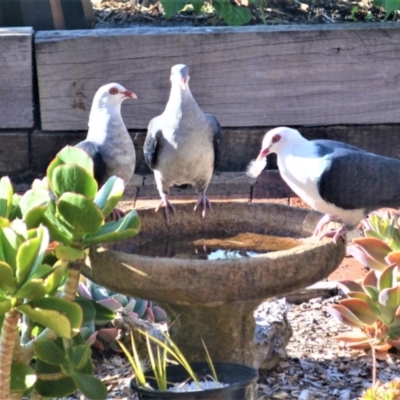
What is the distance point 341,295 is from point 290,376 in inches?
26.8

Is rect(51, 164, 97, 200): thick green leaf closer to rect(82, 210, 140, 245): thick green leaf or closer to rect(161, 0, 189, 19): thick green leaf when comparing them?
rect(82, 210, 140, 245): thick green leaf

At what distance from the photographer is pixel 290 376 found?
10.00 feet

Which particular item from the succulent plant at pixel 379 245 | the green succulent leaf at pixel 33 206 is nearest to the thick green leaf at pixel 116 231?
the green succulent leaf at pixel 33 206

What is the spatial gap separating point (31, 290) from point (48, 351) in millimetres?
307

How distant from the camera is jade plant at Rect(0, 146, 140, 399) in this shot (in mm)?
1965

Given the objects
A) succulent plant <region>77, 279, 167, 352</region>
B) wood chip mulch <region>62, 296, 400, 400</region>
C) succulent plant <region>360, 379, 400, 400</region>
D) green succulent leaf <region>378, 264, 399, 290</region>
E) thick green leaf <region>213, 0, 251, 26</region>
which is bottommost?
wood chip mulch <region>62, 296, 400, 400</region>

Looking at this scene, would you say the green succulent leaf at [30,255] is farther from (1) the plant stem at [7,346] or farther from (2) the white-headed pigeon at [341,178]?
(2) the white-headed pigeon at [341,178]

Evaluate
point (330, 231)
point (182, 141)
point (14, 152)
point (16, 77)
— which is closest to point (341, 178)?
point (330, 231)

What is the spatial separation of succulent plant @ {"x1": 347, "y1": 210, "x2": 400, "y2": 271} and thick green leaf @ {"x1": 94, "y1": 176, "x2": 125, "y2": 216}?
1.12m

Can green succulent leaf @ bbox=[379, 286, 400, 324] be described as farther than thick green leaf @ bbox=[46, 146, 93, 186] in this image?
Yes

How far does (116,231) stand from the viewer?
217 cm

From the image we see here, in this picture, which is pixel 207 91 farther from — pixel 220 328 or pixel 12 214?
pixel 12 214

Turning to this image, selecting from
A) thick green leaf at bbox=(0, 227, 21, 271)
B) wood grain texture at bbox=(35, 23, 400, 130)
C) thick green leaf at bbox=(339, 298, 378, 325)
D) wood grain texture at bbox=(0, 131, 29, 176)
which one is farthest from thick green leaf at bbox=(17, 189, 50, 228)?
wood grain texture at bbox=(0, 131, 29, 176)

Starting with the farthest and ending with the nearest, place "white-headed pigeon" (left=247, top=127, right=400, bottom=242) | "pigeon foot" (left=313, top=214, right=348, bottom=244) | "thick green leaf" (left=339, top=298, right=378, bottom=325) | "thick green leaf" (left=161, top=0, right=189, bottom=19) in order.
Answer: "thick green leaf" (left=161, top=0, right=189, bottom=19) < "white-headed pigeon" (left=247, top=127, right=400, bottom=242) < "thick green leaf" (left=339, top=298, right=378, bottom=325) < "pigeon foot" (left=313, top=214, right=348, bottom=244)
